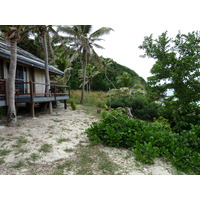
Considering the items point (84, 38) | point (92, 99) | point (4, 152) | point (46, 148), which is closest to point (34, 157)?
point (46, 148)

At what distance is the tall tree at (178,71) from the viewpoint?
13.7 feet

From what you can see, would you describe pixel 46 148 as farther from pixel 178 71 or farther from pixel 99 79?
pixel 99 79

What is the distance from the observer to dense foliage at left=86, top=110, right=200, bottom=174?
3.05 meters

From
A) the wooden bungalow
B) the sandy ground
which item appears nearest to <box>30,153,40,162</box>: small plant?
the sandy ground

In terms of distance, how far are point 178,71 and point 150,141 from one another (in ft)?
7.95

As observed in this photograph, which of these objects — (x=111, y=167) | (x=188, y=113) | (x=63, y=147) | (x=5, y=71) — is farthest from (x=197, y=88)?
(x=5, y=71)

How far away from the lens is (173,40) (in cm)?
444

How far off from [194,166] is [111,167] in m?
1.91

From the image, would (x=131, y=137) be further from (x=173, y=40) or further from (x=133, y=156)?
(x=173, y=40)

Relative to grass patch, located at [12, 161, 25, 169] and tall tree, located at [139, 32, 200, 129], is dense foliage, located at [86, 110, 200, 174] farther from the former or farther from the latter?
grass patch, located at [12, 161, 25, 169]

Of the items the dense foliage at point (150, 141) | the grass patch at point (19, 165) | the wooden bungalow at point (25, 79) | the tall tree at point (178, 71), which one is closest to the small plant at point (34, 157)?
the grass patch at point (19, 165)

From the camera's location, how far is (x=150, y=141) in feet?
11.6

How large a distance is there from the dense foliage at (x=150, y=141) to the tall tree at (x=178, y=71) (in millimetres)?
1101

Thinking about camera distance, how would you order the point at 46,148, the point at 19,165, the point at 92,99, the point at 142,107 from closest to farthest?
the point at 19,165
the point at 46,148
the point at 142,107
the point at 92,99
